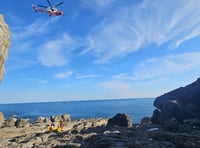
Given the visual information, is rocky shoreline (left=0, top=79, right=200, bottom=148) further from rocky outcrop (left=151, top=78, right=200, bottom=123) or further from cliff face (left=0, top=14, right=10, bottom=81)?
cliff face (left=0, top=14, right=10, bottom=81)

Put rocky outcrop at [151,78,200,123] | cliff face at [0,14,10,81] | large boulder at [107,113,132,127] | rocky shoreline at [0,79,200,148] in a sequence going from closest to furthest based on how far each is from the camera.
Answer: rocky shoreline at [0,79,200,148] < cliff face at [0,14,10,81] < large boulder at [107,113,132,127] < rocky outcrop at [151,78,200,123]

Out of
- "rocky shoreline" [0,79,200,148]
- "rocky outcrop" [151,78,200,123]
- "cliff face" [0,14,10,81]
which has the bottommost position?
"rocky shoreline" [0,79,200,148]

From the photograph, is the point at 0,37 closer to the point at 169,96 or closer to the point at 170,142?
the point at 170,142

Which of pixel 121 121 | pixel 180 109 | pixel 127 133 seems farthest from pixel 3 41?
pixel 180 109

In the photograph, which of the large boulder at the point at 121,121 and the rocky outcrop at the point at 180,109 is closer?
the large boulder at the point at 121,121

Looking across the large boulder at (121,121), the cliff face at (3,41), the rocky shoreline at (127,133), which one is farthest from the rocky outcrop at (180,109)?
the cliff face at (3,41)

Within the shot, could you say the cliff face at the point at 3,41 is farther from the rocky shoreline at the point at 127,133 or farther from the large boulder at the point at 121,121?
the large boulder at the point at 121,121

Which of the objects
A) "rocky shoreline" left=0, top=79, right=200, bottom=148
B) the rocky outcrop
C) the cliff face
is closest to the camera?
"rocky shoreline" left=0, top=79, right=200, bottom=148

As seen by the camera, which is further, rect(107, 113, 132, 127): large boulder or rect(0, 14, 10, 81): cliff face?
rect(107, 113, 132, 127): large boulder

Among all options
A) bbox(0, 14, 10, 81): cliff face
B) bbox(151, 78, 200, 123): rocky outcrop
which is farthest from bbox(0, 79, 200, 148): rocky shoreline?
bbox(0, 14, 10, 81): cliff face

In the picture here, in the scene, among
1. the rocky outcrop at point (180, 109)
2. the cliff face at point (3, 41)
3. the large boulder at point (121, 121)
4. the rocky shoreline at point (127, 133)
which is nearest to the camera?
the rocky shoreline at point (127, 133)

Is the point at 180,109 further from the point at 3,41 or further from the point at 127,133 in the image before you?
the point at 3,41

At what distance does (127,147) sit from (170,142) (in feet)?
19.1

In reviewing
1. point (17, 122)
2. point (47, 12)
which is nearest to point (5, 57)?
point (47, 12)
